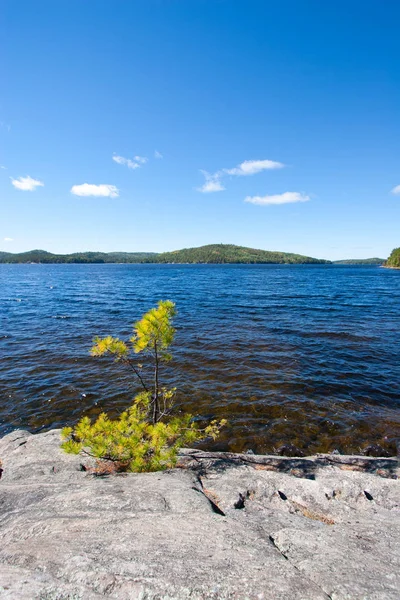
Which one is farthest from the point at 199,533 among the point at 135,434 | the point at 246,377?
the point at 246,377

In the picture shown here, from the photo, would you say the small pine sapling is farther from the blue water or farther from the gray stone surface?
the blue water

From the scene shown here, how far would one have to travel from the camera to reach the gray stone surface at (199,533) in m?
3.63

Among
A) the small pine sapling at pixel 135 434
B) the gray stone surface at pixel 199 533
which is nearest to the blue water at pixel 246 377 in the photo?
the gray stone surface at pixel 199 533

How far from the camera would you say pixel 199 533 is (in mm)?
4836

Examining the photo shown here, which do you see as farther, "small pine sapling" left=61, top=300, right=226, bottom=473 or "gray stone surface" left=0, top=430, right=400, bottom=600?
"small pine sapling" left=61, top=300, right=226, bottom=473

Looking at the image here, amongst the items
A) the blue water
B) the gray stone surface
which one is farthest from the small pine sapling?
the blue water

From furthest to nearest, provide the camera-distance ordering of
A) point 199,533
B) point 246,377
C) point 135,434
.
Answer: point 246,377 → point 135,434 → point 199,533

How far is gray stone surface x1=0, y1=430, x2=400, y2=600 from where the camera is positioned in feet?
11.9

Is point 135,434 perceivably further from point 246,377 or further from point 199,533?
point 246,377

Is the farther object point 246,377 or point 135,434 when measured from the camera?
point 246,377

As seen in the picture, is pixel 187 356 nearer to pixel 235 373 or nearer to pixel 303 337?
pixel 235 373

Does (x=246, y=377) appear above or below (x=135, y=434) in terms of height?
below

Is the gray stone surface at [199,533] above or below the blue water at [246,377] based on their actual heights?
above

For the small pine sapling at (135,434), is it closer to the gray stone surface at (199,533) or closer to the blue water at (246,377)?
the gray stone surface at (199,533)
